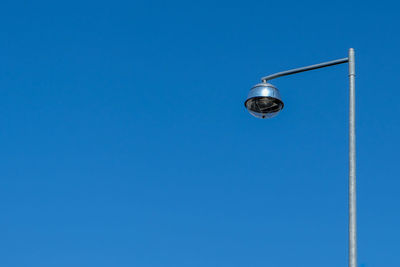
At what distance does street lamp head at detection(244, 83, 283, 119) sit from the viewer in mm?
13844

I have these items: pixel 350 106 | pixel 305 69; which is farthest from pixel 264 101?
pixel 350 106

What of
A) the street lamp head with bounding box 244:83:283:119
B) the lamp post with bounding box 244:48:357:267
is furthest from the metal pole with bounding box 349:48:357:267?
the street lamp head with bounding box 244:83:283:119

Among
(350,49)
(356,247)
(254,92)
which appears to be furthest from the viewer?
(254,92)

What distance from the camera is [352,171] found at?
1178 cm

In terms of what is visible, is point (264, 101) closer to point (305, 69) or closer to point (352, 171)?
point (305, 69)

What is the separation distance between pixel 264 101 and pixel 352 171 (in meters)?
2.77

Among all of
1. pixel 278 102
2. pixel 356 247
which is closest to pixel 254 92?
pixel 278 102

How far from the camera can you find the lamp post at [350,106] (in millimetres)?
11352

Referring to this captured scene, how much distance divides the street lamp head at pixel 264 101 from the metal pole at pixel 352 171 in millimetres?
1676

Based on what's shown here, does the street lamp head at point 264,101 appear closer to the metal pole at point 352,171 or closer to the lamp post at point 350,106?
the lamp post at point 350,106

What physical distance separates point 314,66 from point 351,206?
10.2 ft

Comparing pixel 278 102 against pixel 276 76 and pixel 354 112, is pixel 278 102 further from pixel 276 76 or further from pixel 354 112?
pixel 354 112

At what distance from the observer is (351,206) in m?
11.5

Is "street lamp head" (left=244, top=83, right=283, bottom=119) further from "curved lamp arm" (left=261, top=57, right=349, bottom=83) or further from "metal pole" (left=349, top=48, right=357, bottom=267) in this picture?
"metal pole" (left=349, top=48, right=357, bottom=267)
